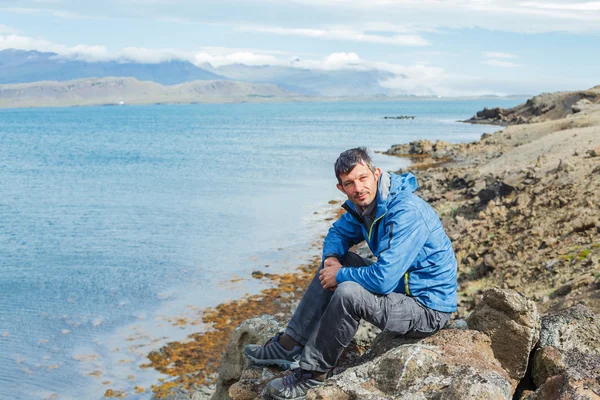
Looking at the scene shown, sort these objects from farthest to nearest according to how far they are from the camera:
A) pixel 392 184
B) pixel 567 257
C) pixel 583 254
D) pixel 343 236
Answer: pixel 567 257, pixel 583 254, pixel 343 236, pixel 392 184

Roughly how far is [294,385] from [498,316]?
7.06 feet

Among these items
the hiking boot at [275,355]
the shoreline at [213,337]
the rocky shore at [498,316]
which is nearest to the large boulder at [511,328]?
the rocky shore at [498,316]

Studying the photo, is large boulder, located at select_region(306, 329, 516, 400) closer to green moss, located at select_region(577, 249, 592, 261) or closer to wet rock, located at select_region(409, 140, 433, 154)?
green moss, located at select_region(577, 249, 592, 261)

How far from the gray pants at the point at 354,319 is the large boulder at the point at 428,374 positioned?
226 mm

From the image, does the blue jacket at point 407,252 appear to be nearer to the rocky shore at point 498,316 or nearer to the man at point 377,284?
the man at point 377,284

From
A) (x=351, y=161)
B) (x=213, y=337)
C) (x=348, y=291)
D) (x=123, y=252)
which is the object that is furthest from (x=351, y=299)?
(x=123, y=252)

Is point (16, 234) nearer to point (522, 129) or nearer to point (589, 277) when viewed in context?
point (589, 277)

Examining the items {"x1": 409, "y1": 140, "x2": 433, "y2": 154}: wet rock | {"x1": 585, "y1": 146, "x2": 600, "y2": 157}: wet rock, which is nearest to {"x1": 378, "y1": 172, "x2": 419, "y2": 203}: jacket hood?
{"x1": 585, "y1": 146, "x2": 600, "y2": 157}: wet rock

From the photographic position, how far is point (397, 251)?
19.2 feet

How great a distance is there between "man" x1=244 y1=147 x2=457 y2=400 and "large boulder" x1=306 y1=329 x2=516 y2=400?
351mm

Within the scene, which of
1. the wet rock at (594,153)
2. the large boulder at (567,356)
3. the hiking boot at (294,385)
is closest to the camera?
the large boulder at (567,356)

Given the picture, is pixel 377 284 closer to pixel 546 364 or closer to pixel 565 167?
pixel 546 364

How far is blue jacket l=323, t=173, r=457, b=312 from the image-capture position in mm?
5887

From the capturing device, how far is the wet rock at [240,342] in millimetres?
7781
